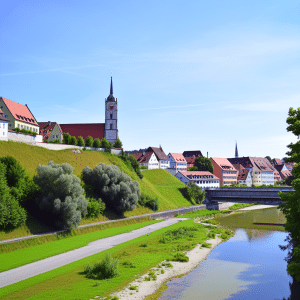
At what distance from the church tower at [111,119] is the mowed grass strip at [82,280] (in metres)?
87.6

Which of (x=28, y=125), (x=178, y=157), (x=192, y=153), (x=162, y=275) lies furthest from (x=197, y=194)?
(x=192, y=153)

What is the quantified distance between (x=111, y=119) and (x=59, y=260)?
3874 inches

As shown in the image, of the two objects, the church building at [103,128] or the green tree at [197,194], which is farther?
the church building at [103,128]

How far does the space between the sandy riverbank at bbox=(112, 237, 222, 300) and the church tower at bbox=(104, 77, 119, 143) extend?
87565 millimetres

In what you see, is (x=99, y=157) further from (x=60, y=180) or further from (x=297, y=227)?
(x=297, y=227)

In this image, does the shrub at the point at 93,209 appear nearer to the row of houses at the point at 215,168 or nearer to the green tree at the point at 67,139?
the green tree at the point at 67,139

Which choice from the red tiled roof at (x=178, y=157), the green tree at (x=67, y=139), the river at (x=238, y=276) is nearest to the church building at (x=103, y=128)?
the green tree at (x=67, y=139)

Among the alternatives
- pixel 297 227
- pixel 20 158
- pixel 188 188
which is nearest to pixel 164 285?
pixel 297 227

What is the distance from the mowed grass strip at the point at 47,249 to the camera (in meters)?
34.9

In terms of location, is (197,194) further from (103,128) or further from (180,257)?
(180,257)

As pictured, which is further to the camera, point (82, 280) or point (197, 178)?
point (197, 178)

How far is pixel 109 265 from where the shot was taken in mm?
31328

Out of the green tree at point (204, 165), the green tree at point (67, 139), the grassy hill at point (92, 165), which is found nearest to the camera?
the grassy hill at point (92, 165)

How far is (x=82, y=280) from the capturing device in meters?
29.8
